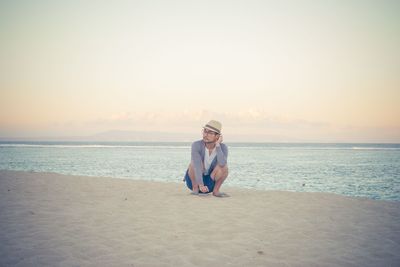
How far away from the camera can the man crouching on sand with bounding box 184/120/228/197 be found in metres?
7.79

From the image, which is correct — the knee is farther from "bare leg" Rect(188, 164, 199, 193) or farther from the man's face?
the man's face

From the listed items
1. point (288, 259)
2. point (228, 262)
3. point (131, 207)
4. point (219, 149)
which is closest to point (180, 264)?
point (228, 262)

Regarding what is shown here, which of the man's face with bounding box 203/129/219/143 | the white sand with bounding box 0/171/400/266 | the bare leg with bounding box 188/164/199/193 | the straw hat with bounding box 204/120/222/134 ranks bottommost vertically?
the white sand with bounding box 0/171/400/266

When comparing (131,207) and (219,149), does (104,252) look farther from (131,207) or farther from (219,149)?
(219,149)

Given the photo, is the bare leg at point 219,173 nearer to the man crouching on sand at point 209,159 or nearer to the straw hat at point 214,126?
the man crouching on sand at point 209,159

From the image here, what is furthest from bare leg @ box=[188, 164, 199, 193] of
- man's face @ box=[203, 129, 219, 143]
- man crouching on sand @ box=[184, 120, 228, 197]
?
man's face @ box=[203, 129, 219, 143]

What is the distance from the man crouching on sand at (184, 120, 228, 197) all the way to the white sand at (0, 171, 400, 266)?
53 cm

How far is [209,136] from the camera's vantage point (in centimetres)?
779

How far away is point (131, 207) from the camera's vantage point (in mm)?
7422

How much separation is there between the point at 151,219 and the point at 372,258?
3.97 m

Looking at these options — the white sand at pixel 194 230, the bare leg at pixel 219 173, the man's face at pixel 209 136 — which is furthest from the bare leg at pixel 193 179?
the man's face at pixel 209 136

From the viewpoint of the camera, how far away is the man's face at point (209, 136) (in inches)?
306

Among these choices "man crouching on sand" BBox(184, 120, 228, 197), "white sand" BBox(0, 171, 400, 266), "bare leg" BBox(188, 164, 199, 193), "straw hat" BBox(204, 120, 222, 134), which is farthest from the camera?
"bare leg" BBox(188, 164, 199, 193)

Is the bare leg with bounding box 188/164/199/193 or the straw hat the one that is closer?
the straw hat
